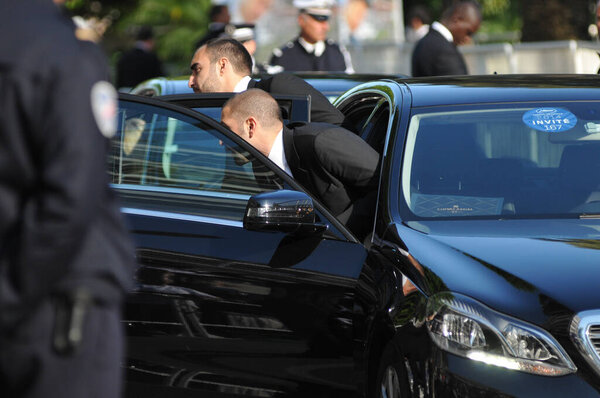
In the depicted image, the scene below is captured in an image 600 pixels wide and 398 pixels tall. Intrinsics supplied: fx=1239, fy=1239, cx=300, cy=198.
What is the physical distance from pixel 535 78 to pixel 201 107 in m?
1.60

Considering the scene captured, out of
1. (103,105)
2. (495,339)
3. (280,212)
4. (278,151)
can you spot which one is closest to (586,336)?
(495,339)

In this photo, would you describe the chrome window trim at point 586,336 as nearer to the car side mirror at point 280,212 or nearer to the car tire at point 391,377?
the car tire at point 391,377

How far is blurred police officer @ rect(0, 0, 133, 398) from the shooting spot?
89.4 inches

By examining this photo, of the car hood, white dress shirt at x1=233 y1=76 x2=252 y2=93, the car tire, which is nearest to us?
the car hood

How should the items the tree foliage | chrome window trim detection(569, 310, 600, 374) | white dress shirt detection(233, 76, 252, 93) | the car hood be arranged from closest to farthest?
chrome window trim detection(569, 310, 600, 374) → the car hood → white dress shirt detection(233, 76, 252, 93) → the tree foliage

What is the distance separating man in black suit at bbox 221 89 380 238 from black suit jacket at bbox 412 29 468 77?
4.98 meters

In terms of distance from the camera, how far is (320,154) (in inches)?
201

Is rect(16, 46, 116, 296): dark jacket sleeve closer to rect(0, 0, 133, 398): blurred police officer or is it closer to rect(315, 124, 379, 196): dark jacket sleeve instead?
rect(0, 0, 133, 398): blurred police officer

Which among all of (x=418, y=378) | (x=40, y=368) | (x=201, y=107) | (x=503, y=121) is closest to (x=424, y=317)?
(x=418, y=378)

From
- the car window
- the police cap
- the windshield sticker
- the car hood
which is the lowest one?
the car hood

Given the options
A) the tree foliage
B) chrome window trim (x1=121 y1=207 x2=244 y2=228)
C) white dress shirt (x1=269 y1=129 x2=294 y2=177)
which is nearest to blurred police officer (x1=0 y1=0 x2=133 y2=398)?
chrome window trim (x1=121 y1=207 x2=244 y2=228)

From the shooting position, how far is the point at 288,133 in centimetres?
534

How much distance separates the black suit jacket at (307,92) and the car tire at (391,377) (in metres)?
2.25

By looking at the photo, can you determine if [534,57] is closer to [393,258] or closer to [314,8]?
[314,8]
